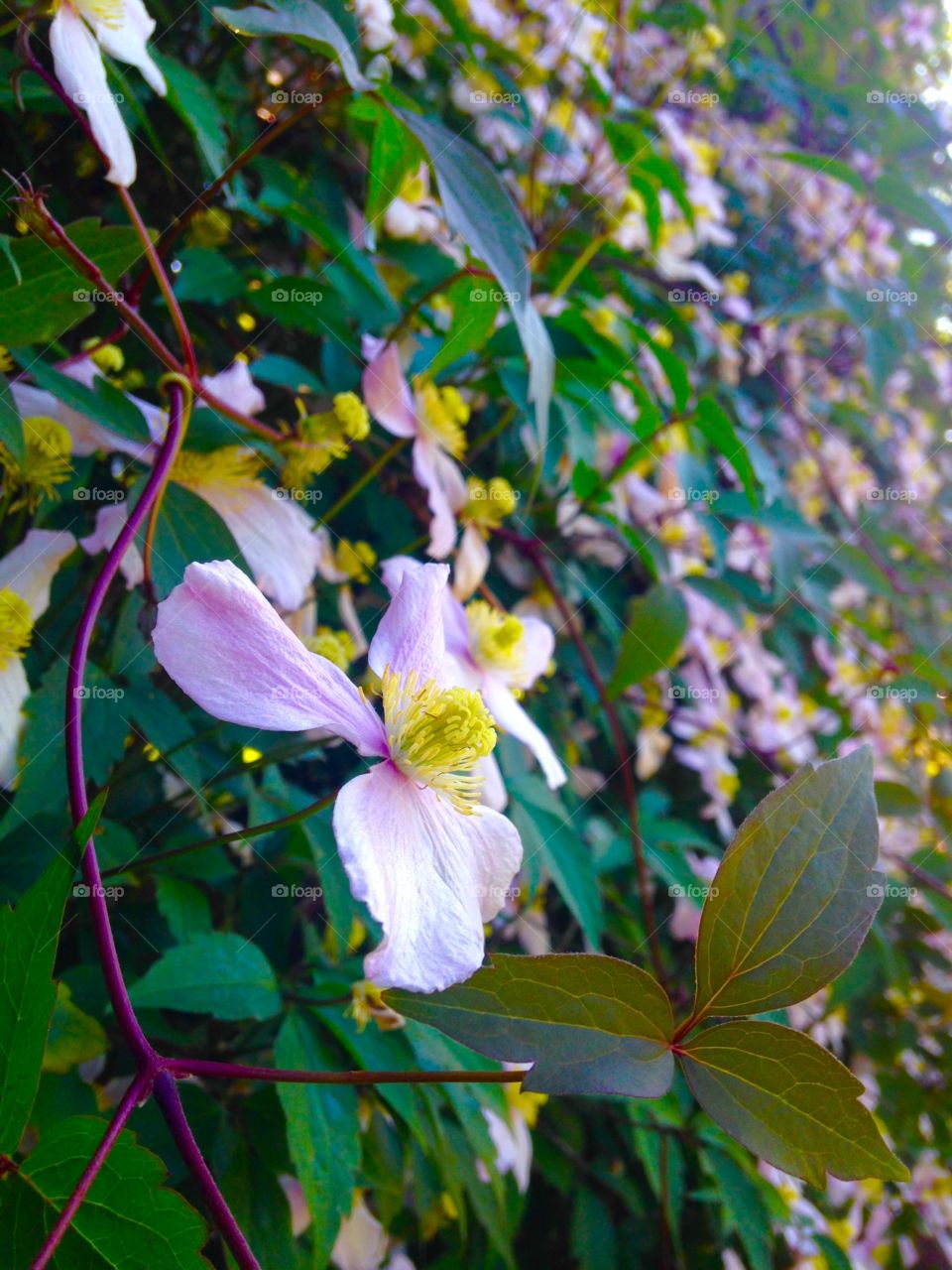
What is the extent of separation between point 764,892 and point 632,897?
775 millimetres

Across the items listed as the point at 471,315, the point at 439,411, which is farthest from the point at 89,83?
the point at 439,411

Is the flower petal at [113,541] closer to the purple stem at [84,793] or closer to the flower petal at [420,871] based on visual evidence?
the purple stem at [84,793]

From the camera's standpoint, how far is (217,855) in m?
0.65

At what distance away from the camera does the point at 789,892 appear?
1.32ft

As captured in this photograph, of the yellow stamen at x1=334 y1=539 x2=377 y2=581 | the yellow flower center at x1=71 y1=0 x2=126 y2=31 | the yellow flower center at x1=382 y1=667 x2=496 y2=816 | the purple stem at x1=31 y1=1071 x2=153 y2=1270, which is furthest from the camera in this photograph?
the yellow stamen at x1=334 y1=539 x2=377 y2=581

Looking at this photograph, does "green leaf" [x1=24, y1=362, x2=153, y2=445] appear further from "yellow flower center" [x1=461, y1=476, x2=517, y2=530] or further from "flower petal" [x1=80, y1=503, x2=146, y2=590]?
"yellow flower center" [x1=461, y1=476, x2=517, y2=530]

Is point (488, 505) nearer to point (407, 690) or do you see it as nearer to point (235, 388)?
point (235, 388)

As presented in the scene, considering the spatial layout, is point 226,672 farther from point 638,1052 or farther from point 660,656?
point 660,656

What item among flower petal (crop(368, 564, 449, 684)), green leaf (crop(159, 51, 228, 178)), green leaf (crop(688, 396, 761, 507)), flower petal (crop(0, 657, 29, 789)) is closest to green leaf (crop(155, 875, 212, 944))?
flower petal (crop(0, 657, 29, 789))

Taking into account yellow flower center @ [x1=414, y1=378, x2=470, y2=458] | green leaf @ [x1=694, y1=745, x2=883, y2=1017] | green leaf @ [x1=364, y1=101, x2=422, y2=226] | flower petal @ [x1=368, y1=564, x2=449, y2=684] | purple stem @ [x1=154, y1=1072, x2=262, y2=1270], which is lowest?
purple stem @ [x1=154, y1=1072, x2=262, y2=1270]

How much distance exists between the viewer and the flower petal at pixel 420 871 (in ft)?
1.20

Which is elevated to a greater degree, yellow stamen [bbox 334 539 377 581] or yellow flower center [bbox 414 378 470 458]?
yellow flower center [bbox 414 378 470 458]

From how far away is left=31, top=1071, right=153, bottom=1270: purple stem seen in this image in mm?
329

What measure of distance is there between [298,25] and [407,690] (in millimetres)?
387
